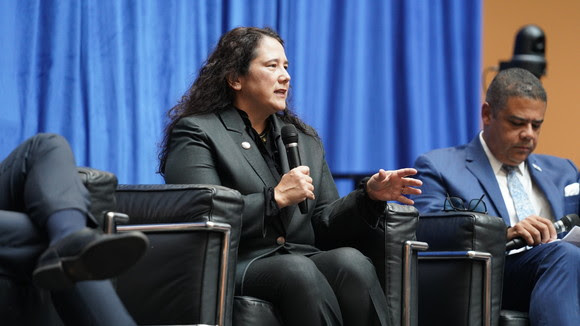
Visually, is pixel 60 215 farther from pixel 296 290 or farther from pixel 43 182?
pixel 296 290

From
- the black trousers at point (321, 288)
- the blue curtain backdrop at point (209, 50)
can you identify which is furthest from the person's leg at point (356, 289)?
the blue curtain backdrop at point (209, 50)

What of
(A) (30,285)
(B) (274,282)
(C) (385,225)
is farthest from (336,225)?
(A) (30,285)

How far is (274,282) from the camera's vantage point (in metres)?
2.59

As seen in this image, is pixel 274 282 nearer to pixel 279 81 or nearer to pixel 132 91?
pixel 279 81

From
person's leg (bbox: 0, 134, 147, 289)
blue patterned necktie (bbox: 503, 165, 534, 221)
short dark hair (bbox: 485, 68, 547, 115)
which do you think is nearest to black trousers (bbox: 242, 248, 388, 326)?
person's leg (bbox: 0, 134, 147, 289)

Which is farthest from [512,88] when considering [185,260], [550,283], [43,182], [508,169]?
[43,182]

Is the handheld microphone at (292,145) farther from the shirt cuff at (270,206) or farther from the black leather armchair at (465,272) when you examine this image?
the black leather armchair at (465,272)

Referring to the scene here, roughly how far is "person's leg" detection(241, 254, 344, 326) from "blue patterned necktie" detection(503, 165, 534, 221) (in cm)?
127

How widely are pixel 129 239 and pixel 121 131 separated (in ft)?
6.00

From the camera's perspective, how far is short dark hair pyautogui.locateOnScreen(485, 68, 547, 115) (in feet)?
12.2

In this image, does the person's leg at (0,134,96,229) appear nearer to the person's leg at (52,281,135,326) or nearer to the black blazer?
the person's leg at (52,281,135,326)

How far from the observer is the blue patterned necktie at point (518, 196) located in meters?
3.61

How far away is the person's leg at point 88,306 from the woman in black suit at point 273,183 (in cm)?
61

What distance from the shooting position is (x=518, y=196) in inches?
143
